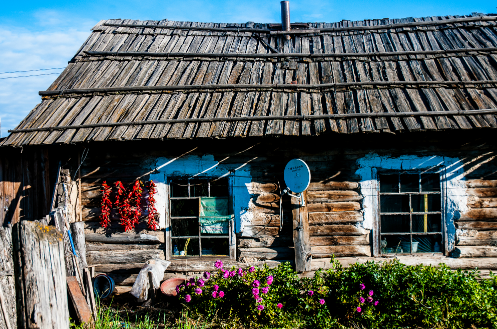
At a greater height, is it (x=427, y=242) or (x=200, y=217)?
(x=200, y=217)

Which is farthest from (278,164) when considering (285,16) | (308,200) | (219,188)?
(285,16)

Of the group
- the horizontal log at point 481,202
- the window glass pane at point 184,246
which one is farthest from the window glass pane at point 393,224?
the window glass pane at point 184,246

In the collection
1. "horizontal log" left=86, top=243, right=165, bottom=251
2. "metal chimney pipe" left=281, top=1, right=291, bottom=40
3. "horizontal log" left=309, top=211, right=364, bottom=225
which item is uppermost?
"metal chimney pipe" left=281, top=1, right=291, bottom=40

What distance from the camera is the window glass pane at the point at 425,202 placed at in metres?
5.98

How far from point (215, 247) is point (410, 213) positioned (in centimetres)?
342

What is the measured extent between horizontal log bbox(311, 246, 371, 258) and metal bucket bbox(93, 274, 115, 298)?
346cm

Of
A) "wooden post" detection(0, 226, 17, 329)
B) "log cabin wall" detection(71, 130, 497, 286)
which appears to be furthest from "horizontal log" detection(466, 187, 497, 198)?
"wooden post" detection(0, 226, 17, 329)

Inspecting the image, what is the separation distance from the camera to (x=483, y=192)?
586cm

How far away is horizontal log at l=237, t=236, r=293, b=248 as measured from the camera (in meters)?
6.01

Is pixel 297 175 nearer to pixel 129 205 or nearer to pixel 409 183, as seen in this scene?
pixel 409 183

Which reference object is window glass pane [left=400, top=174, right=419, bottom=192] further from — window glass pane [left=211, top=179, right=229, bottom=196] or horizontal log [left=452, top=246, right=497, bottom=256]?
window glass pane [left=211, top=179, right=229, bottom=196]

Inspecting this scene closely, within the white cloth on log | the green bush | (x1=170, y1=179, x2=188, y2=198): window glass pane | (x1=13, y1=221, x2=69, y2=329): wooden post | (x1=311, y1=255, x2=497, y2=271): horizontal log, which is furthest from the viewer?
(x1=170, y1=179, x2=188, y2=198): window glass pane

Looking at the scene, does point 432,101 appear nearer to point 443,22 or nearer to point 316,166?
point 316,166

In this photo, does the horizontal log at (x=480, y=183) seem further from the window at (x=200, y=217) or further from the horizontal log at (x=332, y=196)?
the window at (x=200, y=217)
